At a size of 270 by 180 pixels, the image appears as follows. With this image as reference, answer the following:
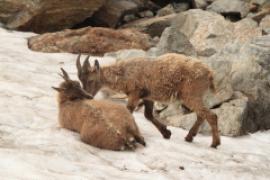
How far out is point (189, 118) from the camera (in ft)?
42.3

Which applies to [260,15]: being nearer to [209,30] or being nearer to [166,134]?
[209,30]

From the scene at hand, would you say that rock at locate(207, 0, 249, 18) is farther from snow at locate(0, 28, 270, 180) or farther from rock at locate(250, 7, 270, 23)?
snow at locate(0, 28, 270, 180)

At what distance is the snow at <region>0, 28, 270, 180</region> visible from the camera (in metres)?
8.45

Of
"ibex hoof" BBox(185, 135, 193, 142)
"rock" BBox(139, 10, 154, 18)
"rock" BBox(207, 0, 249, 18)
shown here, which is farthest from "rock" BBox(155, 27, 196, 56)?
"rock" BBox(207, 0, 249, 18)

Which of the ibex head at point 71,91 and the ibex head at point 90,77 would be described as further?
the ibex head at point 90,77

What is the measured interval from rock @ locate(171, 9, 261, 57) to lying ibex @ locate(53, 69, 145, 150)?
8022mm

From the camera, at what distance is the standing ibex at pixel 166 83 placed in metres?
11.2

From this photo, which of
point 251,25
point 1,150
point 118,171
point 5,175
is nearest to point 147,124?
point 118,171

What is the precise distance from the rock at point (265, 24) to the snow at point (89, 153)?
799cm

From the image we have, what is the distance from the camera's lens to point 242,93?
45.4 feet

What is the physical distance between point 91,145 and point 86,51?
316 inches

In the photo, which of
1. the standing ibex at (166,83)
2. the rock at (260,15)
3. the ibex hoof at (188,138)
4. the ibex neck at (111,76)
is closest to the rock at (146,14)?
the rock at (260,15)

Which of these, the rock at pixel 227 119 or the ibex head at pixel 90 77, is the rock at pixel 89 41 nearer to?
the ibex head at pixel 90 77

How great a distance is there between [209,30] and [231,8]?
17.4ft
